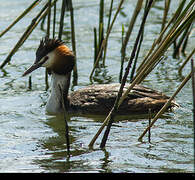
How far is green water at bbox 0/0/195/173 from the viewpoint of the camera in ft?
16.9

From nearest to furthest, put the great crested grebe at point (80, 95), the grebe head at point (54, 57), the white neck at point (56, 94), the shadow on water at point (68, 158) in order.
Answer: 1. the shadow on water at point (68, 158)
2. the great crested grebe at point (80, 95)
3. the white neck at point (56, 94)
4. the grebe head at point (54, 57)

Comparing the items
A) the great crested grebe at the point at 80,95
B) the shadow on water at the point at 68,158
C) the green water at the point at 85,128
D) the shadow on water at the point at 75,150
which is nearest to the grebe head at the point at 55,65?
the great crested grebe at the point at 80,95

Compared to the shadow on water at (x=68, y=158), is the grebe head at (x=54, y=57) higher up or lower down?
higher up

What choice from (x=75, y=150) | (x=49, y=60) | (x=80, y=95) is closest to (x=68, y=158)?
(x=75, y=150)

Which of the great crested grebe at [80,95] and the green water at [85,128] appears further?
the great crested grebe at [80,95]

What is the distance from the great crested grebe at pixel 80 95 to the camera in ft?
24.5

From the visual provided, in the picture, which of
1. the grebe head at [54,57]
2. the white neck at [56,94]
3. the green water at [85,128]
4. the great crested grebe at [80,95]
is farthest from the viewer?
the grebe head at [54,57]

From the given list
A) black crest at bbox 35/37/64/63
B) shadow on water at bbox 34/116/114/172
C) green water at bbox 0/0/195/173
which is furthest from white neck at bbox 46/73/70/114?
shadow on water at bbox 34/116/114/172

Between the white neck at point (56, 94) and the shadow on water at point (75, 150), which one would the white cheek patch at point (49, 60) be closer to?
the white neck at point (56, 94)

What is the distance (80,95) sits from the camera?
770 cm

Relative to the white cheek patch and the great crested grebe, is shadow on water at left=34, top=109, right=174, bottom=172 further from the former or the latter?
the white cheek patch

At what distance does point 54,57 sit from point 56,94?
20.7 inches

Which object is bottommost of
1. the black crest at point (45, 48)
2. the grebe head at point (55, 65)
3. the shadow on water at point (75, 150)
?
the shadow on water at point (75, 150)

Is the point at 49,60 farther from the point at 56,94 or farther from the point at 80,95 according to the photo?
the point at 80,95
